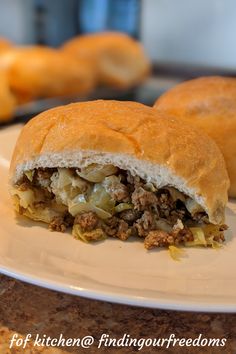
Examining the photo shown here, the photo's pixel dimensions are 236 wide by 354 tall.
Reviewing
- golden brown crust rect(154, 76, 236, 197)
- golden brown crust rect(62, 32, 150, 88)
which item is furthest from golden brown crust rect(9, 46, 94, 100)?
golden brown crust rect(154, 76, 236, 197)

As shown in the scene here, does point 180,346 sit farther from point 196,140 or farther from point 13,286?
point 196,140

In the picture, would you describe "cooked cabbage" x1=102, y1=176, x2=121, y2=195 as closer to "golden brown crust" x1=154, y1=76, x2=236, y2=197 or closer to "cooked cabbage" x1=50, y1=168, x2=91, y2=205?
"cooked cabbage" x1=50, y1=168, x2=91, y2=205

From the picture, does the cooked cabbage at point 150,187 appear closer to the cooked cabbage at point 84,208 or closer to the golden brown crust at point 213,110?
the cooked cabbage at point 84,208

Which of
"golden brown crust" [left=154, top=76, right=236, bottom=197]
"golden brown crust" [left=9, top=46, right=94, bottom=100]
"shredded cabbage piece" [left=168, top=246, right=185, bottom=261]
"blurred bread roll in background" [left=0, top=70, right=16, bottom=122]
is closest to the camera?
"shredded cabbage piece" [left=168, top=246, right=185, bottom=261]

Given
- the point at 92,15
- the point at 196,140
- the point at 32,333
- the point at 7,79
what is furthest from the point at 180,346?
the point at 92,15

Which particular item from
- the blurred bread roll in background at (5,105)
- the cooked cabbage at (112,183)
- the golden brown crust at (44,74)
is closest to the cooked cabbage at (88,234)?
the cooked cabbage at (112,183)

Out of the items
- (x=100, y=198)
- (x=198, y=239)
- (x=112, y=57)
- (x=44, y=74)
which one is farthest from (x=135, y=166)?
(x=112, y=57)

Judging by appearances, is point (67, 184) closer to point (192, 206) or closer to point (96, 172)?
point (96, 172)
